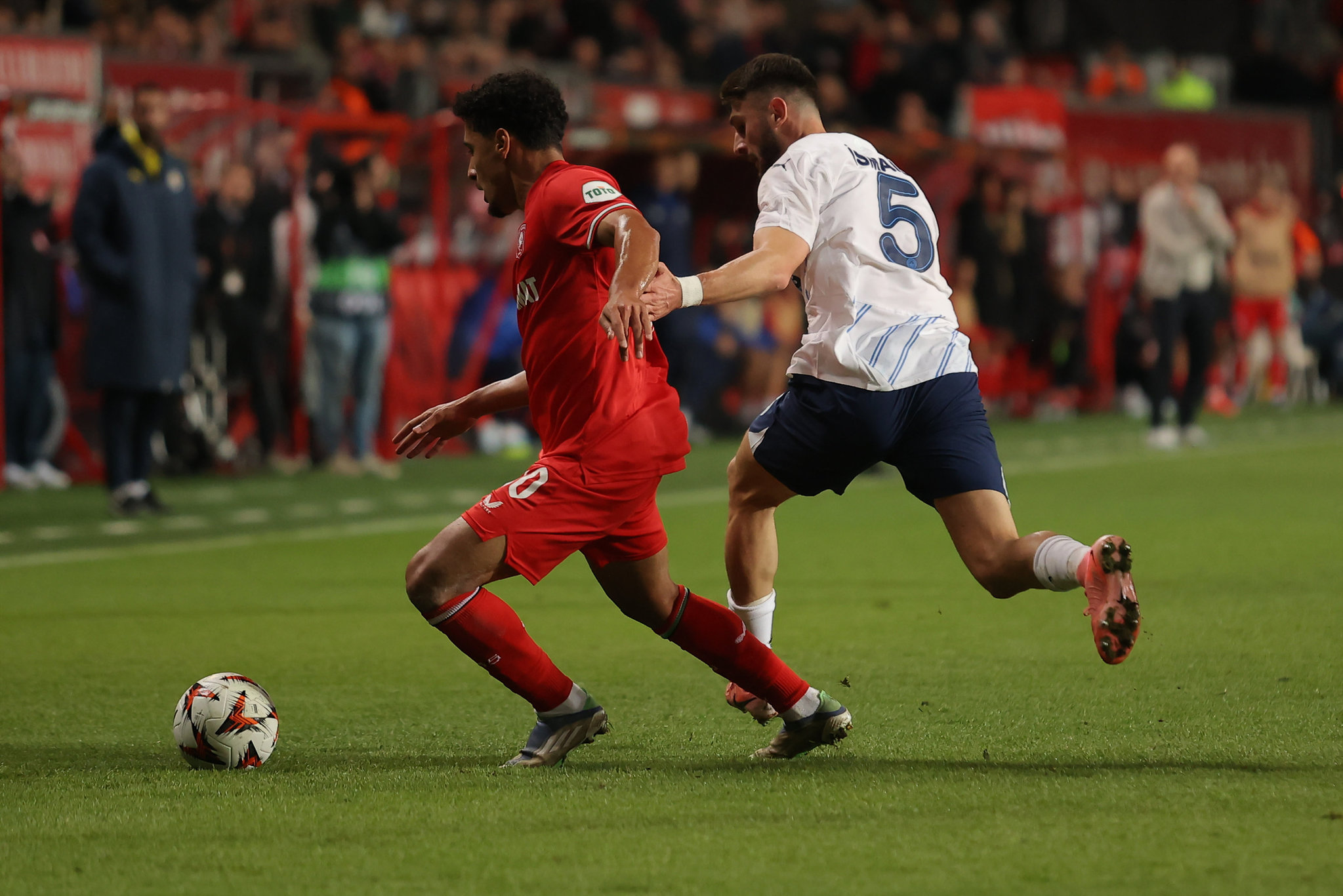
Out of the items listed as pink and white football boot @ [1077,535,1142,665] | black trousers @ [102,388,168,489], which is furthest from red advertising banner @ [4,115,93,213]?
pink and white football boot @ [1077,535,1142,665]

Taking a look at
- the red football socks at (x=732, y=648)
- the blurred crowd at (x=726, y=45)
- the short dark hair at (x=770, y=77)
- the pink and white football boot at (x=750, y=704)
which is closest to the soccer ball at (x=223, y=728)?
the red football socks at (x=732, y=648)

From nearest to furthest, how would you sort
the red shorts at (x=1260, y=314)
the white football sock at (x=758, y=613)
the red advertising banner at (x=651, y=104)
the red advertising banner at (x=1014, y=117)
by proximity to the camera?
the white football sock at (x=758, y=613) → the red advertising banner at (x=651, y=104) → the red advertising banner at (x=1014, y=117) → the red shorts at (x=1260, y=314)

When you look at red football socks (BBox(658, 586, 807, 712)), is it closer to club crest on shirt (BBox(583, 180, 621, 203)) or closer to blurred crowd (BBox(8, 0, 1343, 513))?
club crest on shirt (BBox(583, 180, 621, 203))

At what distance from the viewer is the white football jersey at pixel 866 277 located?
17.8 ft

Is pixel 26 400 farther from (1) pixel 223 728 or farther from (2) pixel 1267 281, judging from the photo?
(2) pixel 1267 281

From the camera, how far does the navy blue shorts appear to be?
5.36 metres

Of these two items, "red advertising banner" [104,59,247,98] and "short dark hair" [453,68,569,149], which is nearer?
"short dark hair" [453,68,569,149]

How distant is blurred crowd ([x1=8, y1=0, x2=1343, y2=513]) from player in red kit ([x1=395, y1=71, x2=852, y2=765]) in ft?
23.3

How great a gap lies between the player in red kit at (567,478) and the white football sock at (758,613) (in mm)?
699

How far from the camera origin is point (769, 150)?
5.67 meters

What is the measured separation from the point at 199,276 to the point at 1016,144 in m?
9.95

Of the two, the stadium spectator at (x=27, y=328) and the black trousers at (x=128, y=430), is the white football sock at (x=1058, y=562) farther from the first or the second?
the stadium spectator at (x=27, y=328)

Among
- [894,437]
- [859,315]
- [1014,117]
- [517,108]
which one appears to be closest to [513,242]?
[1014,117]

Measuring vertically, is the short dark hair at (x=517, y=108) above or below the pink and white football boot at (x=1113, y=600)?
above
